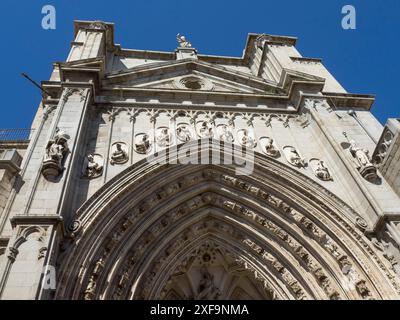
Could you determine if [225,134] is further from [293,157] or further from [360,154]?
[360,154]

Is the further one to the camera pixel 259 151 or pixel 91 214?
pixel 259 151

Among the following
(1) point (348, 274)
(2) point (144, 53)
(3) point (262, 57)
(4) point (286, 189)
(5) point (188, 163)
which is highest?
(2) point (144, 53)

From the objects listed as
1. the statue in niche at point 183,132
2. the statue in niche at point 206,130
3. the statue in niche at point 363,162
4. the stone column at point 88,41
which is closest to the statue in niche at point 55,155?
the statue in niche at point 183,132

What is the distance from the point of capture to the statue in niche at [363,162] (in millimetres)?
10677

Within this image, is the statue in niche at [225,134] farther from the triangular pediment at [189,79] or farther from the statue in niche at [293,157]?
the triangular pediment at [189,79]

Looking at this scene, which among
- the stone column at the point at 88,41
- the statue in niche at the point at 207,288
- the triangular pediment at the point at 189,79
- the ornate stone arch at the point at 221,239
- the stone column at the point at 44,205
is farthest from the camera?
the stone column at the point at 88,41

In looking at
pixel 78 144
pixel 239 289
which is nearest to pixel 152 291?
pixel 239 289

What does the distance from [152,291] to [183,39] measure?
15.0m

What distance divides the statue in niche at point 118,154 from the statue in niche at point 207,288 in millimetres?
4052

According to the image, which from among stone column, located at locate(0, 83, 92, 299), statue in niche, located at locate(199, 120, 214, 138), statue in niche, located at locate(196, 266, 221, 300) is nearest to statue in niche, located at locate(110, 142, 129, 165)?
stone column, located at locate(0, 83, 92, 299)

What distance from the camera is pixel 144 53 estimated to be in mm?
20672

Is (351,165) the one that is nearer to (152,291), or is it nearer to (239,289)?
(239,289)

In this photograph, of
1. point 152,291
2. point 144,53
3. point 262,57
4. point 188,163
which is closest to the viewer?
point 152,291

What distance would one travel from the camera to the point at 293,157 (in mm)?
12062
